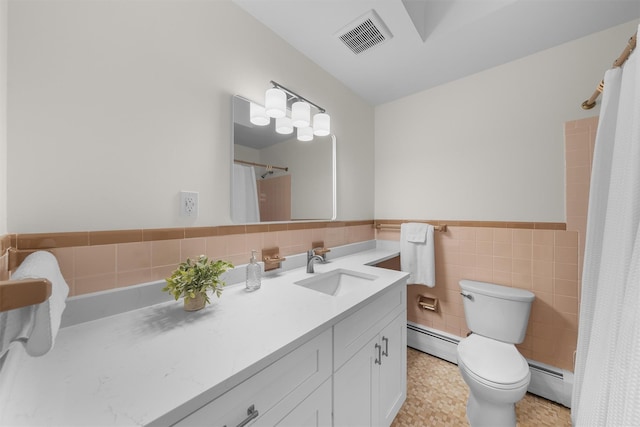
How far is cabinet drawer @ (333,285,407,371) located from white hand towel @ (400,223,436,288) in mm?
680

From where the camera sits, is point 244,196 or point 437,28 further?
point 437,28

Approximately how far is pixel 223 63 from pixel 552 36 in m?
1.90

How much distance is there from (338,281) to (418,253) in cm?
81

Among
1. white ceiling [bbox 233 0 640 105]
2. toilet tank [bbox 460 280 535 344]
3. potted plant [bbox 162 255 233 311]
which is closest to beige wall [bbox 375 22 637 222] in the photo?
white ceiling [bbox 233 0 640 105]

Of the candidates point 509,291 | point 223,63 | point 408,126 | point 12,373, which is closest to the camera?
point 12,373

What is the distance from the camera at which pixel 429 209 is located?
6.23 feet

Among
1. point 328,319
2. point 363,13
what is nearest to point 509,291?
point 328,319

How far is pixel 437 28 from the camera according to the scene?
1.37 metres

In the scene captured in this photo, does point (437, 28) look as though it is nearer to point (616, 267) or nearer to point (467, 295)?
point (616, 267)

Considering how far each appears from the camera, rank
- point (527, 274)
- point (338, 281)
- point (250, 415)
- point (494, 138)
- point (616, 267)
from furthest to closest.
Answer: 1. point (494, 138)
2. point (527, 274)
3. point (338, 281)
4. point (616, 267)
5. point (250, 415)

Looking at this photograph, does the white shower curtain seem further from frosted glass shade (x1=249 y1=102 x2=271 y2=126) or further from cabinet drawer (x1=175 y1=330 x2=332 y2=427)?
frosted glass shade (x1=249 y1=102 x2=271 y2=126)

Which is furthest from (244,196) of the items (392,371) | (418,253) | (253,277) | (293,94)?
(418,253)

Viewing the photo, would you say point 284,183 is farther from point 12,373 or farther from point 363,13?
point 12,373

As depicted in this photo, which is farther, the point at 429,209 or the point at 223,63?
the point at 429,209
